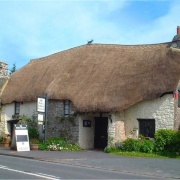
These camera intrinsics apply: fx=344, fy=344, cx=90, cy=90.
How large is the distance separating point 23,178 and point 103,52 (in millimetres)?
18516

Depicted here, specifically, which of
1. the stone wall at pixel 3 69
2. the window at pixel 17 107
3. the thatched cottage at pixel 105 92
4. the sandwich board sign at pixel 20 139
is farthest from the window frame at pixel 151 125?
the stone wall at pixel 3 69

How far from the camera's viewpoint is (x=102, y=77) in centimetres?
2516

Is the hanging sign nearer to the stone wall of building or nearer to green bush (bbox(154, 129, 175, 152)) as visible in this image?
the stone wall of building

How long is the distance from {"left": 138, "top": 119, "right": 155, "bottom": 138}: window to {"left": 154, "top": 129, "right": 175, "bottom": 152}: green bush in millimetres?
1675

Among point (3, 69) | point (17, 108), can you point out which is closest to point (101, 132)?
point (17, 108)

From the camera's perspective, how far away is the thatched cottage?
2234 cm

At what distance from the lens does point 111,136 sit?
74.9 ft

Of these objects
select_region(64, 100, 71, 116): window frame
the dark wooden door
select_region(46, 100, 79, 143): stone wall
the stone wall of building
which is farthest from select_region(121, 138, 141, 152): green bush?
select_region(64, 100, 71, 116): window frame

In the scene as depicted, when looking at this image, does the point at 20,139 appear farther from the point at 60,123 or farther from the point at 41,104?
the point at 60,123

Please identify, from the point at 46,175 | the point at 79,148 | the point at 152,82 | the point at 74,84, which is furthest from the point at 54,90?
the point at 46,175

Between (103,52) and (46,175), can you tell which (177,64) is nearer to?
(103,52)

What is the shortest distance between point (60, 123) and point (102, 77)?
466 centimetres

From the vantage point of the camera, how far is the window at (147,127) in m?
22.7

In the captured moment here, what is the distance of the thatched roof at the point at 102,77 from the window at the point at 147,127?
1630 mm
